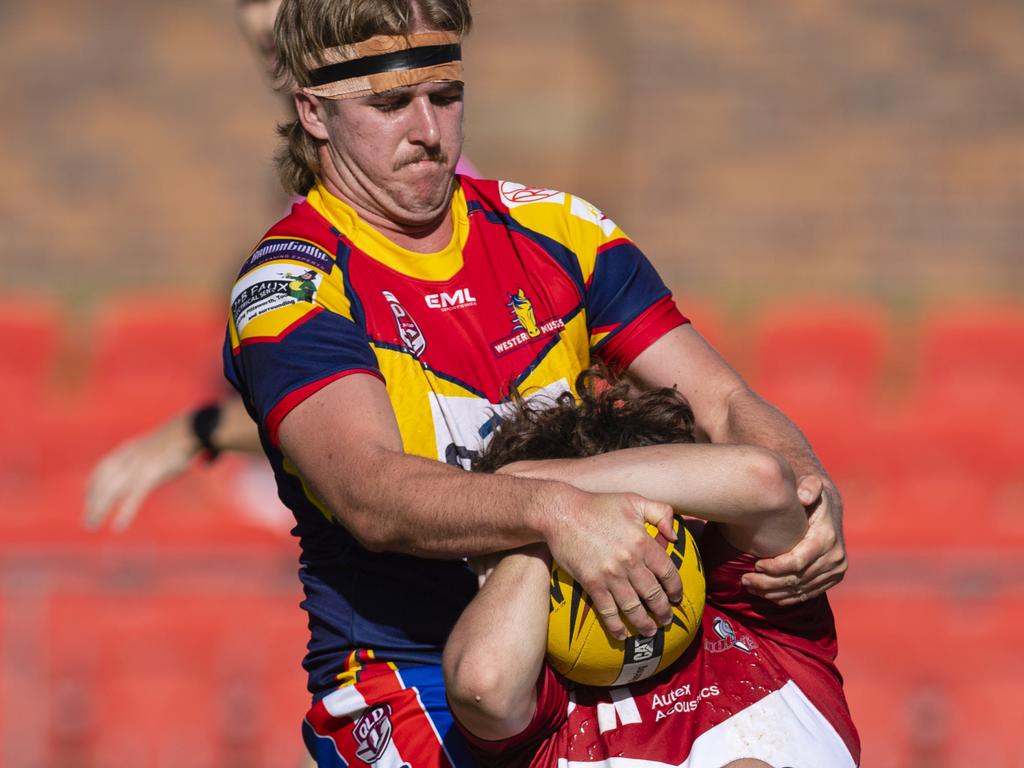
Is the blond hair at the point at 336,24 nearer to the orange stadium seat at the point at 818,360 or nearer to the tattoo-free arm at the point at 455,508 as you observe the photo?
the tattoo-free arm at the point at 455,508

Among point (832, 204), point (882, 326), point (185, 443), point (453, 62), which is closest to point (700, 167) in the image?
point (832, 204)

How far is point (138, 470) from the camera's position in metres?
4.20

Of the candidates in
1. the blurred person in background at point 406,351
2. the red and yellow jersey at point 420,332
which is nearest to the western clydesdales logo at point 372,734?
the blurred person in background at point 406,351

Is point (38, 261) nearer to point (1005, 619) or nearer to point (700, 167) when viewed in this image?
point (700, 167)

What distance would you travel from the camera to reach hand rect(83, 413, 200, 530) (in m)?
4.18

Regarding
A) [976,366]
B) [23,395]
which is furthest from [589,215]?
[23,395]

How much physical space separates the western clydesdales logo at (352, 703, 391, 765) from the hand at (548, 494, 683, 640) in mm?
665

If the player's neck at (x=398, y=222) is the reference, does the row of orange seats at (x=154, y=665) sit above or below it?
below

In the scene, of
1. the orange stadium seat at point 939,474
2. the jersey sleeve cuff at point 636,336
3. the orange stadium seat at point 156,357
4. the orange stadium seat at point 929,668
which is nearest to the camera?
the jersey sleeve cuff at point 636,336

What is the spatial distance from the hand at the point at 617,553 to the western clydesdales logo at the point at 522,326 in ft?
2.07

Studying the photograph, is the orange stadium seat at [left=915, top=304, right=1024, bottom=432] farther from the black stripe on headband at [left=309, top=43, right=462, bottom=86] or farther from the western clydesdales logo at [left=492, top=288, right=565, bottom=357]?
the black stripe on headband at [left=309, top=43, right=462, bottom=86]

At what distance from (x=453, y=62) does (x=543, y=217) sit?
0.41 m

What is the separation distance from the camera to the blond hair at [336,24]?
280cm

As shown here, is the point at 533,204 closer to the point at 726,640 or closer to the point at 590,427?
the point at 590,427
